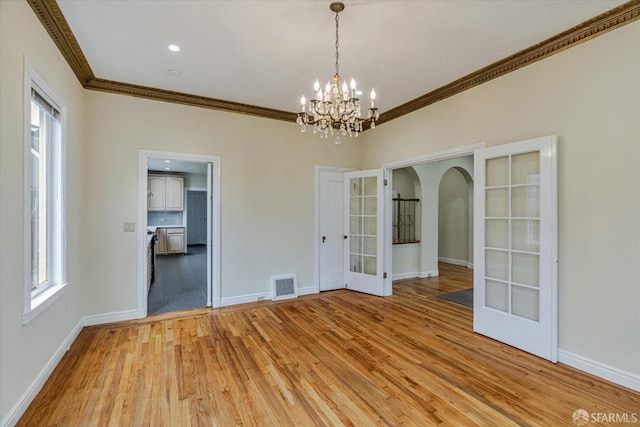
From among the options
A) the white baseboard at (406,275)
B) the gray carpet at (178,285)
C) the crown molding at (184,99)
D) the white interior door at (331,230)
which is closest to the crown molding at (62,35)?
the crown molding at (184,99)

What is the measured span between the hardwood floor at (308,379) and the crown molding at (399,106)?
290cm

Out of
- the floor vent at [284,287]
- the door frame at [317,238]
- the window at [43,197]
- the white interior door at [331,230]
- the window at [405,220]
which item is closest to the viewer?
the window at [43,197]

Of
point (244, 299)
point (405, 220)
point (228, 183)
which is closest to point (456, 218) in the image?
point (405, 220)

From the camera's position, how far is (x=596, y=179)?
2.53m

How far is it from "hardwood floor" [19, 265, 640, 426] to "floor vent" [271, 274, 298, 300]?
3.04ft

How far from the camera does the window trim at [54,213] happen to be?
82.0 inches

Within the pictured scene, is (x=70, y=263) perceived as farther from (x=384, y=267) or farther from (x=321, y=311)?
(x=384, y=267)

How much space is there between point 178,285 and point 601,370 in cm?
593

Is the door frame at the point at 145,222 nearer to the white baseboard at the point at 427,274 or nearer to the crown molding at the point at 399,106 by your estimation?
the crown molding at the point at 399,106

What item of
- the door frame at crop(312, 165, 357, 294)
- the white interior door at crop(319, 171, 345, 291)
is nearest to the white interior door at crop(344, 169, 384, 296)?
the white interior door at crop(319, 171, 345, 291)

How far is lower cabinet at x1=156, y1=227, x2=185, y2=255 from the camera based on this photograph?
30.3 ft

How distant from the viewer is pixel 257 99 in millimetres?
4234

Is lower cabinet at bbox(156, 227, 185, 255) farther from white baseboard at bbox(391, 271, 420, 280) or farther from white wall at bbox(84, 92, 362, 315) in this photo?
white baseboard at bbox(391, 271, 420, 280)

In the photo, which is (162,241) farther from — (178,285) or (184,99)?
(184,99)
